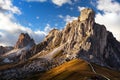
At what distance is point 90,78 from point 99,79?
641cm

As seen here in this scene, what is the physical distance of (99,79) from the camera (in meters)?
197

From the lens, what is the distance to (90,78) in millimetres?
199875
